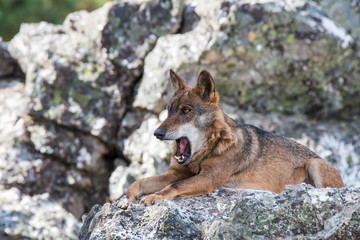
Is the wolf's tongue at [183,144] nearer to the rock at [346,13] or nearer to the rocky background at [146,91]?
the rocky background at [146,91]

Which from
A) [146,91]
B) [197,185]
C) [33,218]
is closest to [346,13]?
[146,91]

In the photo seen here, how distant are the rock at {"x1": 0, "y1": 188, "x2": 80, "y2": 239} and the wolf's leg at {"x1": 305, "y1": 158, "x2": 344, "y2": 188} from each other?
16.8 ft

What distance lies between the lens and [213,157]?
618 centimetres

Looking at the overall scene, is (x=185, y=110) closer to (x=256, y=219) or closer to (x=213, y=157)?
(x=213, y=157)

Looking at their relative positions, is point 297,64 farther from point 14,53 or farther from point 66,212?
point 14,53

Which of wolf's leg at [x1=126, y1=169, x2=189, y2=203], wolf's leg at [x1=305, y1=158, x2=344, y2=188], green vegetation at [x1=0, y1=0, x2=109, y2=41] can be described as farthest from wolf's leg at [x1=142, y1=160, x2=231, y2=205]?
green vegetation at [x1=0, y1=0, x2=109, y2=41]

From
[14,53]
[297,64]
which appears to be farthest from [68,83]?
[297,64]

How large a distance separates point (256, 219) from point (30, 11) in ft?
50.6

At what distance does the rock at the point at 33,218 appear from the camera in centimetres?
927

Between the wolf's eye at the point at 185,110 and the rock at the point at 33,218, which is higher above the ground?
the wolf's eye at the point at 185,110

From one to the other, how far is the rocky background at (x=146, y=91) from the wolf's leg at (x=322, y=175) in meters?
3.34

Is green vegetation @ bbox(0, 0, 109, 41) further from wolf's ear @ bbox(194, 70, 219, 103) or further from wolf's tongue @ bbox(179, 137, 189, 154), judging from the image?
wolf's tongue @ bbox(179, 137, 189, 154)

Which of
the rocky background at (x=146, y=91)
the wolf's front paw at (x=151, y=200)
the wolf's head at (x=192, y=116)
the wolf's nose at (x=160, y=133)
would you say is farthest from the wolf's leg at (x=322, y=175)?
the rocky background at (x=146, y=91)

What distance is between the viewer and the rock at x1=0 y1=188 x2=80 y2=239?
30.4 ft
